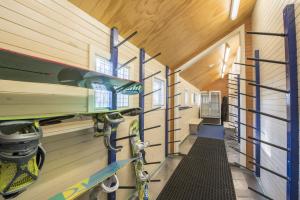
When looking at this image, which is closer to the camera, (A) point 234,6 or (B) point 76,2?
(B) point 76,2

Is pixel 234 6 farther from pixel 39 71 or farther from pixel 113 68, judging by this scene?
pixel 39 71

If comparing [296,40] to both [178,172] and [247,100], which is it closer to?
[247,100]

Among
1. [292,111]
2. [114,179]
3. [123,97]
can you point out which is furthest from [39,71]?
[292,111]

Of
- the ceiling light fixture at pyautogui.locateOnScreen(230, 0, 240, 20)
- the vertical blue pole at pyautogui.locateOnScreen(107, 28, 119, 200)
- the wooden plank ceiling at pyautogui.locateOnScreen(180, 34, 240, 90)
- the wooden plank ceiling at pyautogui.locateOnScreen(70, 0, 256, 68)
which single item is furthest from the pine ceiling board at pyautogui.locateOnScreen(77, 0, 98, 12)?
the wooden plank ceiling at pyautogui.locateOnScreen(180, 34, 240, 90)

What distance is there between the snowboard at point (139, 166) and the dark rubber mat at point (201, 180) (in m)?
0.54

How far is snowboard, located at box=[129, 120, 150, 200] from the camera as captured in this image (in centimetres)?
216

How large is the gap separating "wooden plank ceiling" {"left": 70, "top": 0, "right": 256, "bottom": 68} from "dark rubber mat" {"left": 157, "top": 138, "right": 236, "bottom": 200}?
2.41m

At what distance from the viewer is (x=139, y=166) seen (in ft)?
7.48

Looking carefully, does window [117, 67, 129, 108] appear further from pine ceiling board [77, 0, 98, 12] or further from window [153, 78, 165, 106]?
window [153, 78, 165, 106]

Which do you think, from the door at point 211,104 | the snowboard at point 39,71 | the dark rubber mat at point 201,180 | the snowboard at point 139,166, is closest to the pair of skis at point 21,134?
the snowboard at point 39,71

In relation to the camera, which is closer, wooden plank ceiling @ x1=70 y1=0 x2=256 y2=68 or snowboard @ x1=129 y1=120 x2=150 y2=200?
wooden plank ceiling @ x1=70 y1=0 x2=256 y2=68

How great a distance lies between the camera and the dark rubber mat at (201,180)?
2.61 m

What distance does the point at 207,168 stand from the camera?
12.0ft

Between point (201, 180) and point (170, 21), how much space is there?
2.81 meters
